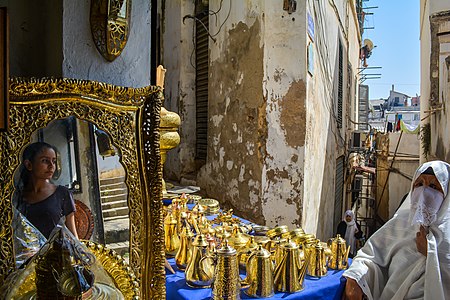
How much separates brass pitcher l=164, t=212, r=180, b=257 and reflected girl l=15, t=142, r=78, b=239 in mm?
1190

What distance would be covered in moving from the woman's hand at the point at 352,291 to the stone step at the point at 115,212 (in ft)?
4.84

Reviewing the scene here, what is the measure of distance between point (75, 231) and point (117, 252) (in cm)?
19

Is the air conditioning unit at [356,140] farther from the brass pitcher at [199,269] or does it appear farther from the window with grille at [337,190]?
the brass pitcher at [199,269]

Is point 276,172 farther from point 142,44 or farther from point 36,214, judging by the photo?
point 36,214

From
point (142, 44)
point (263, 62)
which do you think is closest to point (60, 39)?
point (142, 44)

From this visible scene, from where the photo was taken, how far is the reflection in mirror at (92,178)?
4.40 feet

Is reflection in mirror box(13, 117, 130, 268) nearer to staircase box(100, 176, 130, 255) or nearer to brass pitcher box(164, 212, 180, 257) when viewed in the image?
staircase box(100, 176, 130, 255)

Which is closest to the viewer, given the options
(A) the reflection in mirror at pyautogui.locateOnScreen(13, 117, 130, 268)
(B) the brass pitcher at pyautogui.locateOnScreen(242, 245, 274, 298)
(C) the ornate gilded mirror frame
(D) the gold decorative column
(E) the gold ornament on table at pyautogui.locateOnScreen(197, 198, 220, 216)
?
(C) the ornate gilded mirror frame

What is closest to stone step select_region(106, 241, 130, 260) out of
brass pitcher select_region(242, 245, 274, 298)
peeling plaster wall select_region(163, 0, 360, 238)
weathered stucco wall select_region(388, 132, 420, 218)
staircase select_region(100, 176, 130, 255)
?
staircase select_region(100, 176, 130, 255)

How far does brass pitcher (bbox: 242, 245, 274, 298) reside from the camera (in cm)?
196

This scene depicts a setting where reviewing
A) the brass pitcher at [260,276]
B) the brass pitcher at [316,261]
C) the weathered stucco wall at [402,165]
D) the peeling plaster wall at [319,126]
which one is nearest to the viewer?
the brass pitcher at [260,276]

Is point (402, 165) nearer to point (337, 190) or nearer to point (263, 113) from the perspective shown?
point (337, 190)

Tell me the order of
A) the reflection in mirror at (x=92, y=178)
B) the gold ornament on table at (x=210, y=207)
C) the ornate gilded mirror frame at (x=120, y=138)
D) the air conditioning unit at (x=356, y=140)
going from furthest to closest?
1. the air conditioning unit at (x=356, y=140)
2. the gold ornament on table at (x=210, y=207)
3. the reflection in mirror at (x=92, y=178)
4. the ornate gilded mirror frame at (x=120, y=138)

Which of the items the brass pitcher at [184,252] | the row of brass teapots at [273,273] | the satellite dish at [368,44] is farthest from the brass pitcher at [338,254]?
the satellite dish at [368,44]
